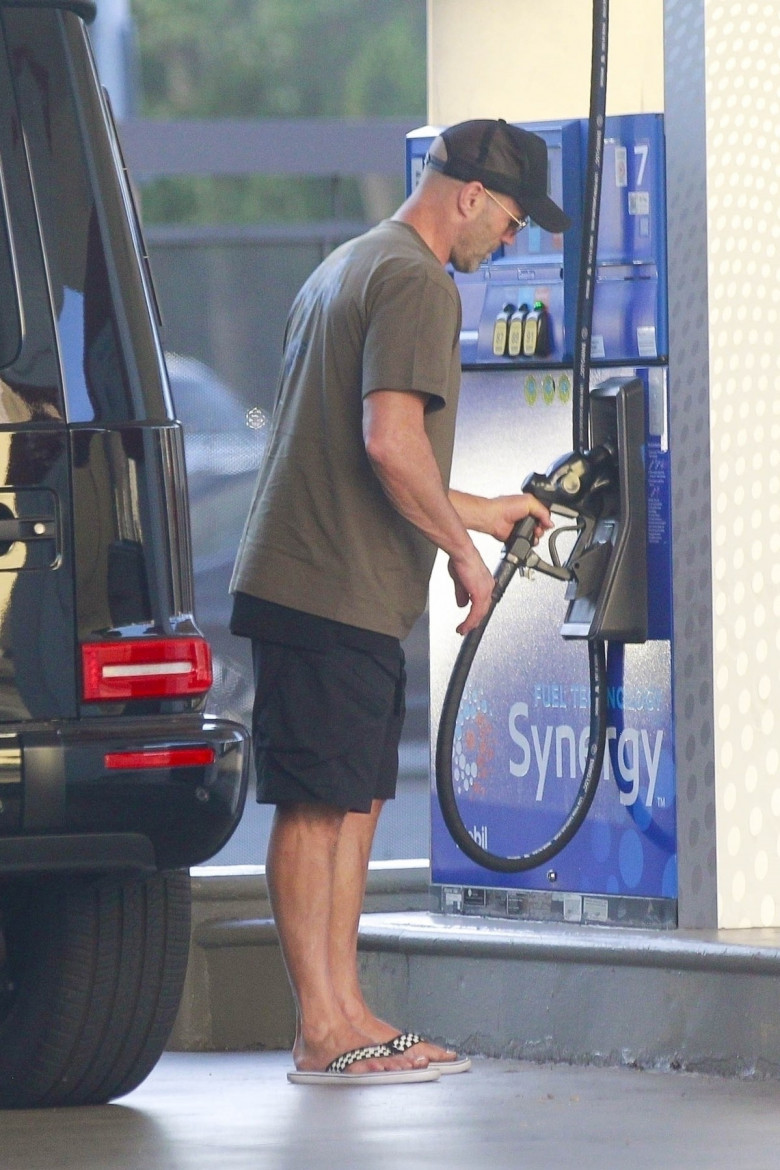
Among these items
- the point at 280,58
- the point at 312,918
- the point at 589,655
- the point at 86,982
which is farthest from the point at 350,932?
the point at 280,58

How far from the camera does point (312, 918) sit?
14.7 feet

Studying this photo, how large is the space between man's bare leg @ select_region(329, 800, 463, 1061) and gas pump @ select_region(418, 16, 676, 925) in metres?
0.43

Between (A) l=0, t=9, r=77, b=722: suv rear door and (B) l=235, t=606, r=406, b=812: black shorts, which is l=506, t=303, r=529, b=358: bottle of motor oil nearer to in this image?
(B) l=235, t=606, r=406, b=812: black shorts

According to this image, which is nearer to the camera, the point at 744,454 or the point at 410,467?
the point at 410,467

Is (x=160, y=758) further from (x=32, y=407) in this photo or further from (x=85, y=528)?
(x=32, y=407)

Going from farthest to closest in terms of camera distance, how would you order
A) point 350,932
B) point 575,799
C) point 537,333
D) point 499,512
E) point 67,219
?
point 537,333
point 575,799
point 499,512
point 350,932
point 67,219

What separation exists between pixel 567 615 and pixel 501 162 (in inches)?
42.5

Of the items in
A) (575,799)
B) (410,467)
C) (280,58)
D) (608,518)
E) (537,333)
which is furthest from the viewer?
(280,58)

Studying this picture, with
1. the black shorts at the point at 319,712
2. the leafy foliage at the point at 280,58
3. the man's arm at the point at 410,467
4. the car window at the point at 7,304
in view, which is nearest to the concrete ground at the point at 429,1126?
the black shorts at the point at 319,712

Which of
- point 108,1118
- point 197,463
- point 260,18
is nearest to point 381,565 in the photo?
point 108,1118

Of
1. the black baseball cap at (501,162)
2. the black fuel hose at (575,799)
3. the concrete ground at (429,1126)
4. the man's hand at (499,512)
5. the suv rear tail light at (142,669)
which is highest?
the black baseball cap at (501,162)

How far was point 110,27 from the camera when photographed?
407 inches

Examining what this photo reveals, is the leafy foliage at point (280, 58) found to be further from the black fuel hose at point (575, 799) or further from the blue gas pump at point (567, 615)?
the black fuel hose at point (575, 799)

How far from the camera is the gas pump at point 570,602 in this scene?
16.5 feet
